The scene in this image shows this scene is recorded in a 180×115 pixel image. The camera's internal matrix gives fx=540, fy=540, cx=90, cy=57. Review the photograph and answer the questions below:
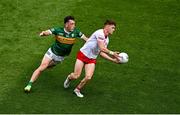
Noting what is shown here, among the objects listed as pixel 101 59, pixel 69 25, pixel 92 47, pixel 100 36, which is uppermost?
pixel 69 25

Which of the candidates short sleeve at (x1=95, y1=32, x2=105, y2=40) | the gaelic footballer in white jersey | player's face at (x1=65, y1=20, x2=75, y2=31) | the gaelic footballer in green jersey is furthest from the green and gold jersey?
short sleeve at (x1=95, y1=32, x2=105, y2=40)

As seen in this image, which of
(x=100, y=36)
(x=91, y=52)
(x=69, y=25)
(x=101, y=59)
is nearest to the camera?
(x=100, y=36)

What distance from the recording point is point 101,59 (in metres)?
15.2

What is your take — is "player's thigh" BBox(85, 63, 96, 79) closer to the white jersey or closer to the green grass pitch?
the white jersey

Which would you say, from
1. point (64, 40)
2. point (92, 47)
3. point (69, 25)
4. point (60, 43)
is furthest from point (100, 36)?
point (60, 43)

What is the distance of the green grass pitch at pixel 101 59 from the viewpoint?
12742 mm

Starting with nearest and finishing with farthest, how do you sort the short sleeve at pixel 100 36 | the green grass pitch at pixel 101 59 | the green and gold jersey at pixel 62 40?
the short sleeve at pixel 100 36, the green grass pitch at pixel 101 59, the green and gold jersey at pixel 62 40

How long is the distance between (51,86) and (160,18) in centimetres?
576

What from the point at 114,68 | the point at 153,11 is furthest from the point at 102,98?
the point at 153,11

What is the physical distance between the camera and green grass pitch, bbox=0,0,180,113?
12742 mm

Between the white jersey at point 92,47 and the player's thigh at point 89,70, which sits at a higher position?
the white jersey at point 92,47

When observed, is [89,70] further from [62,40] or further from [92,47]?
[62,40]

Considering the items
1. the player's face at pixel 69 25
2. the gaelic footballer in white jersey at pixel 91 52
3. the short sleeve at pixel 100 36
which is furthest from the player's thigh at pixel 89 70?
the player's face at pixel 69 25

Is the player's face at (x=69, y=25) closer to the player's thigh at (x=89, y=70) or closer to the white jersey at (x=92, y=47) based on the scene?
the white jersey at (x=92, y=47)
